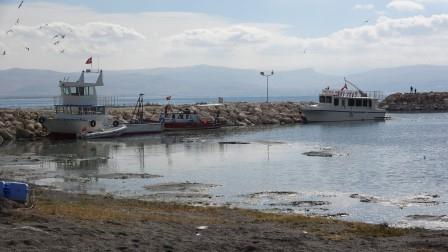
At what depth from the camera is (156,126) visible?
64750mm

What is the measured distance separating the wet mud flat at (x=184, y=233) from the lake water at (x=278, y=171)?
491 cm

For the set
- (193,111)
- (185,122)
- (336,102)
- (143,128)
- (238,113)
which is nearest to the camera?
(143,128)

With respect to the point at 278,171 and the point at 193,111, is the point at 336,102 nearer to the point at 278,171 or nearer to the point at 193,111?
the point at 193,111

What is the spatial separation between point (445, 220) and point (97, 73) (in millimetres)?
43812

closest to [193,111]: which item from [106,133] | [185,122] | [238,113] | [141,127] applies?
[238,113]

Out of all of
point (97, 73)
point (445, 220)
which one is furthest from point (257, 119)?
point (445, 220)

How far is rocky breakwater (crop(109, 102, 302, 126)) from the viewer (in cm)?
7509

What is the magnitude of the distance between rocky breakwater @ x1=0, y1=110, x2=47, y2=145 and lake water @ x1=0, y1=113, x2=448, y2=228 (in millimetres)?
4461

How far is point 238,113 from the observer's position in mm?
82062

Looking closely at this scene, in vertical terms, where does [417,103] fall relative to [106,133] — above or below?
above

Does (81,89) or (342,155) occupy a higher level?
(81,89)

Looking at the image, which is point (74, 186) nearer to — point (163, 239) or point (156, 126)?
point (163, 239)

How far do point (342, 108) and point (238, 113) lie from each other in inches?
536

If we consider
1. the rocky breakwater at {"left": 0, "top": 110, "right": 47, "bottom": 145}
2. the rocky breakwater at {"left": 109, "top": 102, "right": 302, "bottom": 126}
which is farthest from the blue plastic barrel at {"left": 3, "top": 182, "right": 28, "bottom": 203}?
the rocky breakwater at {"left": 109, "top": 102, "right": 302, "bottom": 126}
